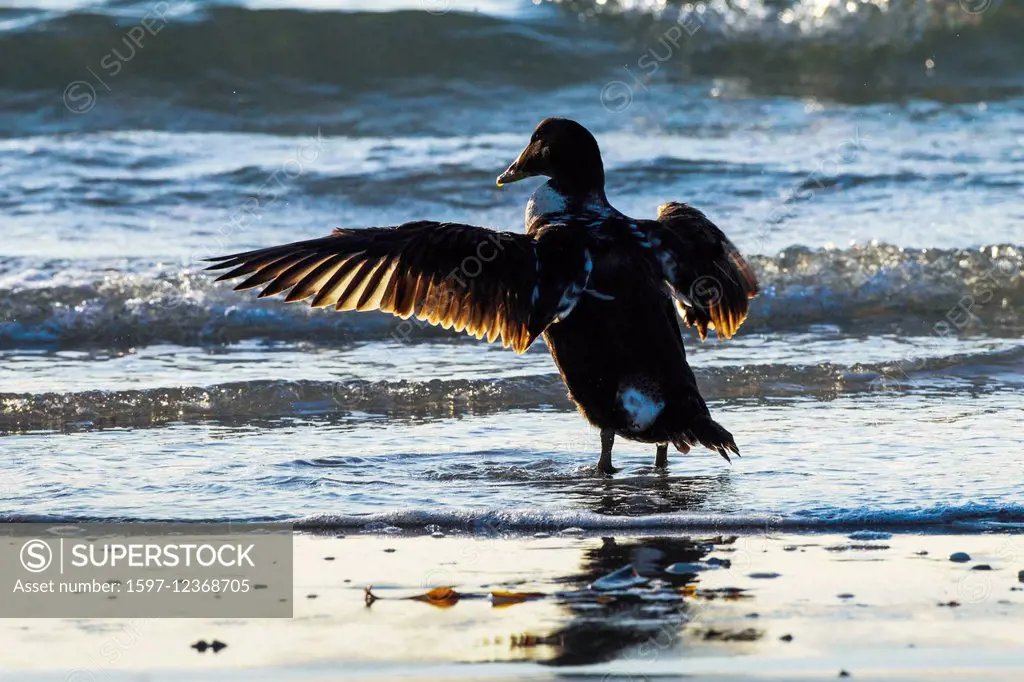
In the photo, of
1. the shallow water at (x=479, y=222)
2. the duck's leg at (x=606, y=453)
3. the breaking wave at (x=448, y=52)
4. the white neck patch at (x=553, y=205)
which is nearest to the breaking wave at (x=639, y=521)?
the shallow water at (x=479, y=222)

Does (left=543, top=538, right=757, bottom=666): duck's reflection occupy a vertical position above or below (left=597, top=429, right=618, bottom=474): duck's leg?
below

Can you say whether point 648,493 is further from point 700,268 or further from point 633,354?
point 700,268

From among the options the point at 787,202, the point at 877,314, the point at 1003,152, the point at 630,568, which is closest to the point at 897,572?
the point at 630,568

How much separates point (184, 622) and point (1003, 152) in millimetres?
10523

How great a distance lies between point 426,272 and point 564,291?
0.49 meters

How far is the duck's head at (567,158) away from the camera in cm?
→ 598

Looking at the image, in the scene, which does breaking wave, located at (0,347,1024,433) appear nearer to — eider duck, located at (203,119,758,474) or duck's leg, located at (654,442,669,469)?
duck's leg, located at (654,442,669,469)

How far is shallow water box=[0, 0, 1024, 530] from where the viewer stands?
18.1ft

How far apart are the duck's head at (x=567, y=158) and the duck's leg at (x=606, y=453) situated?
95cm

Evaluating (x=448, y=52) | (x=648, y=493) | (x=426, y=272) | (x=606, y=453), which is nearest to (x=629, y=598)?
(x=648, y=493)

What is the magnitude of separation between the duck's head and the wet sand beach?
1759mm

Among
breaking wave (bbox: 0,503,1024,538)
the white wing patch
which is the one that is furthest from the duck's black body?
breaking wave (bbox: 0,503,1024,538)

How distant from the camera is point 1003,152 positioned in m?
13.0

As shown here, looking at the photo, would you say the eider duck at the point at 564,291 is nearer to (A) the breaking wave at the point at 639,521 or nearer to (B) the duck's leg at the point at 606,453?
(B) the duck's leg at the point at 606,453
